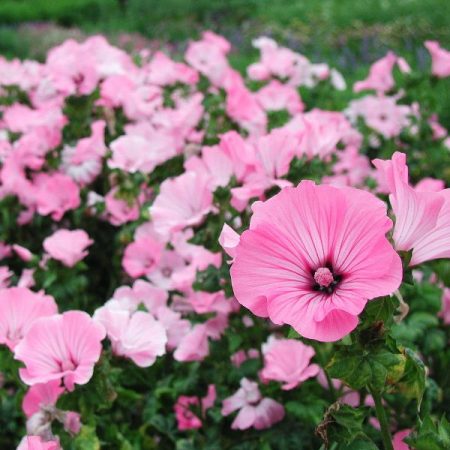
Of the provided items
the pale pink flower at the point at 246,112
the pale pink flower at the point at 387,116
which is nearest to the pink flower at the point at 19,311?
the pale pink flower at the point at 246,112

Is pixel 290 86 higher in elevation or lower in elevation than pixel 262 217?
lower

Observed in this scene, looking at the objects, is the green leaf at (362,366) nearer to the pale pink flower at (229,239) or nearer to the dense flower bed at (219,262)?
the dense flower bed at (219,262)

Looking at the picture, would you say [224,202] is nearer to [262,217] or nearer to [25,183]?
[262,217]

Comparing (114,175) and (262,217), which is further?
(114,175)

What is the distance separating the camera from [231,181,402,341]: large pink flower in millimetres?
806

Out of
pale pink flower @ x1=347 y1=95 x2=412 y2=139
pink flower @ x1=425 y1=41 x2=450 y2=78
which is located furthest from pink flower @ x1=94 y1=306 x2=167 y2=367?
pale pink flower @ x1=347 y1=95 x2=412 y2=139

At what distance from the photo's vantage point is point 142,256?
1.88 meters

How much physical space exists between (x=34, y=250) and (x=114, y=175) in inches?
21.3

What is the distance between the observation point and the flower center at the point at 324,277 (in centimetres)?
86

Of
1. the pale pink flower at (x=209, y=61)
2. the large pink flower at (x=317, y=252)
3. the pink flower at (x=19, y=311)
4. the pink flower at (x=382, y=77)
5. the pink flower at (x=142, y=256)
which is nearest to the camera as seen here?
the large pink flower at (x=317, y=252)

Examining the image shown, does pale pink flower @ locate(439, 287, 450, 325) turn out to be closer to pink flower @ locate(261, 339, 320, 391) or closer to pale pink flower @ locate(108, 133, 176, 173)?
pink flower @ locate(261, 339, 320, 391)

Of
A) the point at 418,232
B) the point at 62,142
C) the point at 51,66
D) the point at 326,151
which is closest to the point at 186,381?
the point at 326,151

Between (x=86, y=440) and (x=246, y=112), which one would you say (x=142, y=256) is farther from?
(x=86, y=440)

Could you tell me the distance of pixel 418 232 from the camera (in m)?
0.92
